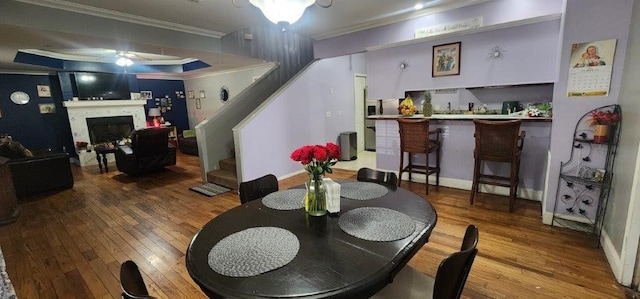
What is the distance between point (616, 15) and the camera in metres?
2.17

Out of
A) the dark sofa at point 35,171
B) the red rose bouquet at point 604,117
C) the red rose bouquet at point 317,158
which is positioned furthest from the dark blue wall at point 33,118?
the red rose bouquet at point 604,117

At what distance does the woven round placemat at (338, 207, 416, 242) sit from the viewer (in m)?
1.24

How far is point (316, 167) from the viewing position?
4.66 ft

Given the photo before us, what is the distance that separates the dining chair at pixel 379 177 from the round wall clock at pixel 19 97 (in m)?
8.33

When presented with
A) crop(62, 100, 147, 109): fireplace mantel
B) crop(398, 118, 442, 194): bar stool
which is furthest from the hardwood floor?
crop(62, 100, 147, 109): fireplace mantel

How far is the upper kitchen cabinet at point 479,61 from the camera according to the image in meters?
3.13

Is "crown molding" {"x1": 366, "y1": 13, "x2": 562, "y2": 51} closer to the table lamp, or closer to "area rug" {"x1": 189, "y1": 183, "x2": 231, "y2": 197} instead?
"area rug" {"x1": 189, "y1": 183, "x2": 231, "y2": 197}

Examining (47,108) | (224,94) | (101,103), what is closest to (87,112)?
(101,103)

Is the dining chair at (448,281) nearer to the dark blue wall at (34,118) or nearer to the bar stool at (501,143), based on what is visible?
the bar stool at (501,143)

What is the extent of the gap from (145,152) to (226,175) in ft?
6.46

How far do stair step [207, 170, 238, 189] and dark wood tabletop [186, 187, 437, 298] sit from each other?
2.86m

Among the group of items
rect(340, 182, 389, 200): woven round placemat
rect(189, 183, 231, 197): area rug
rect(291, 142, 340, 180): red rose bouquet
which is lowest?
rect(189, 183, 231, 197): area rug

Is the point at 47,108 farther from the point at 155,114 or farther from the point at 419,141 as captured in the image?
the point at 419,141

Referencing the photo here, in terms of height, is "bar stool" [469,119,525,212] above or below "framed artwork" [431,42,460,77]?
Result: below
